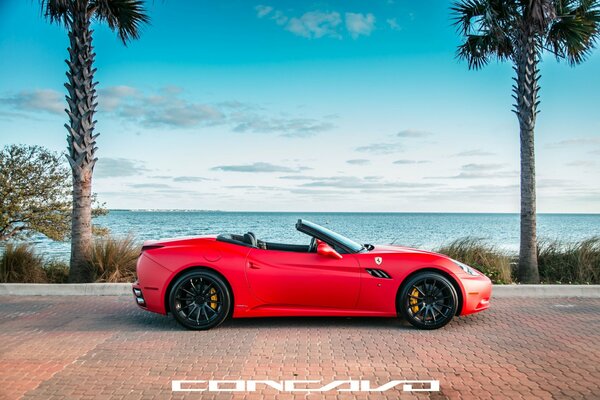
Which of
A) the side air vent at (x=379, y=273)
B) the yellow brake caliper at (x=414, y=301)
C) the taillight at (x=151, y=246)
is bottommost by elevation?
the yellow brake caliper at (x=414, y=301)

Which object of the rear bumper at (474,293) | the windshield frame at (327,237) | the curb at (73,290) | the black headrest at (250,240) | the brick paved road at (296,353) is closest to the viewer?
the brick paved road at (296,353)

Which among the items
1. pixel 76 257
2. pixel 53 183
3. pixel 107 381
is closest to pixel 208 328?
pixel 107 381

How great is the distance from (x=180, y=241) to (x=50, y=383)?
2.59 metres

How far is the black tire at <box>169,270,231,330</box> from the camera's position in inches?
257

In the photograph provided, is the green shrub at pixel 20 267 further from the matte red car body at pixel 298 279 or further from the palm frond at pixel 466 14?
the palm frond at pixel 466 14

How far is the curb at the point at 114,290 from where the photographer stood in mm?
9141

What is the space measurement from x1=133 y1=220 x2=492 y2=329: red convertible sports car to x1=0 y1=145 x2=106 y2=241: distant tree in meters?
8.73

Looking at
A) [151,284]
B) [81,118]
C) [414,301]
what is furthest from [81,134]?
[414,301]

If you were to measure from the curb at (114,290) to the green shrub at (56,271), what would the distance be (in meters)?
1.20

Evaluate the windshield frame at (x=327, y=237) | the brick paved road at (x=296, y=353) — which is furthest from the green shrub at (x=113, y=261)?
the windshield frame at (x=327, y=237)

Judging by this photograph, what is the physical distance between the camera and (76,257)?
1025 cm

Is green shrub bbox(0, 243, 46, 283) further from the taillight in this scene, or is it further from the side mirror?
the side mirror

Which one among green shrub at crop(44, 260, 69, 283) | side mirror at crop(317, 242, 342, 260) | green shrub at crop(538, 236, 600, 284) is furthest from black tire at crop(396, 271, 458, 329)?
green shrub at crop(44, 260, 69, 283)

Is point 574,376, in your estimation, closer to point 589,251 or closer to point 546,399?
point 546,399
